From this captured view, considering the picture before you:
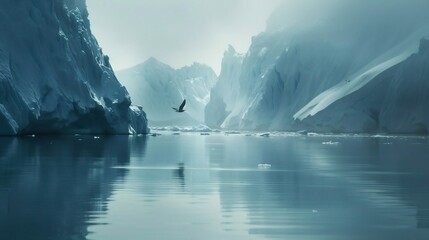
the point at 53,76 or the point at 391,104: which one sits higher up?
the point at 53,76

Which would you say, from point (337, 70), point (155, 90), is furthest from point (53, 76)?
point (155, 90)

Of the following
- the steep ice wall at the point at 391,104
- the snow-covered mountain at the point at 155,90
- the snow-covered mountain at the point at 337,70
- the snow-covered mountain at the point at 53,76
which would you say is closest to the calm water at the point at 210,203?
the snow-covered mountain at the point at 53,76

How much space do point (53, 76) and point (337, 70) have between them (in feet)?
172

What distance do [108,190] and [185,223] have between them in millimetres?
4485

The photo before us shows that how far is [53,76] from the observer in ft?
159

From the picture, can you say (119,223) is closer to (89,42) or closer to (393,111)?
(89,42)

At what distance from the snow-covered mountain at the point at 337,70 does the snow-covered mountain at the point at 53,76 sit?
28865 millimetres

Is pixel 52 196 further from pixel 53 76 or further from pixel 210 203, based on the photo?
pixel 53 76

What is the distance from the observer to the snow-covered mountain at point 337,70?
229ft

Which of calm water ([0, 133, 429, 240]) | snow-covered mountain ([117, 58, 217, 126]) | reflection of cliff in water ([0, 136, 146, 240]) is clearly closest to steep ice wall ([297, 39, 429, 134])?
calm water ([0, 133, 429, 240])

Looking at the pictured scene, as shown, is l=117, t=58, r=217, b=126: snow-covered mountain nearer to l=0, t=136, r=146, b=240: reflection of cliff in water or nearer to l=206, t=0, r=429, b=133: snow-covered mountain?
l=206, t=0, r=429, b=133: snow-covered mountain

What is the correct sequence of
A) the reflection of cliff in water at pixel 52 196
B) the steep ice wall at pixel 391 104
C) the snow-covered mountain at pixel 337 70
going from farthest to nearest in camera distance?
1. the snow-covered mountain at pixel 337 70
2. the steep ice wall at pixel 391 104
3. the reflection of cliff in water at pixel 52 196

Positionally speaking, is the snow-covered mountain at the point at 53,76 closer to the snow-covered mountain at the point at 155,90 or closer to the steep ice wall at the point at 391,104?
the steep ice wall at the point at 391,104

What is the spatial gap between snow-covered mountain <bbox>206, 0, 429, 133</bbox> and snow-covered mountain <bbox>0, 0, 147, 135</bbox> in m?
28.9
